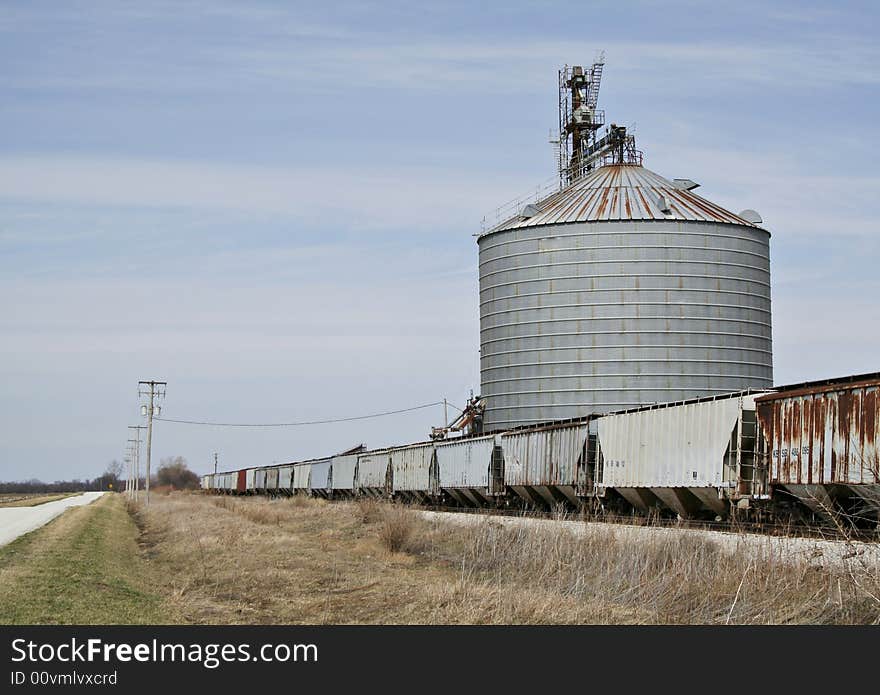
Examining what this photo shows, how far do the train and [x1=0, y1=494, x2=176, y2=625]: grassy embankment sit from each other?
33.6 ft

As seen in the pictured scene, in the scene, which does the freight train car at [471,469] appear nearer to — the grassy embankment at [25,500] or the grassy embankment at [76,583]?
the grassy embankment at [76,583]

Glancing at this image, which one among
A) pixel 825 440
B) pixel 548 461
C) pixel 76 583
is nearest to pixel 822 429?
pixel 825 440

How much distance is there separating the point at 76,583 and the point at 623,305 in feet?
113

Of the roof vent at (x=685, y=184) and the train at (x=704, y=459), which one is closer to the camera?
the train at (x=704, y=459)

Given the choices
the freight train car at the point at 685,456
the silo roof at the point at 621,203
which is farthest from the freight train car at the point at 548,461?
the silo roof at the point at 621,203

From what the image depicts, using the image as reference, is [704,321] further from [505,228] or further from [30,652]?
[30,652]

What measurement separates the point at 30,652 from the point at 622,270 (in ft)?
142

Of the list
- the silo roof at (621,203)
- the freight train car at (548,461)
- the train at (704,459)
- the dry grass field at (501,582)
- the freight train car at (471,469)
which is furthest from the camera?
the silo roof at (621,203)

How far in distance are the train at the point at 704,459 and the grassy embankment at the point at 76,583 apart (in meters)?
10.2

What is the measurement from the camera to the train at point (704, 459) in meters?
21.5

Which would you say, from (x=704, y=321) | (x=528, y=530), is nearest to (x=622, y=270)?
(x=704, y=321)

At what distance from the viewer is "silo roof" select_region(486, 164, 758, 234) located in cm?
5256

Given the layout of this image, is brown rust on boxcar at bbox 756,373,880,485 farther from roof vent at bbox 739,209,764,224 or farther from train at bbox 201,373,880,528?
roof vent at bbox 739,209,764,224

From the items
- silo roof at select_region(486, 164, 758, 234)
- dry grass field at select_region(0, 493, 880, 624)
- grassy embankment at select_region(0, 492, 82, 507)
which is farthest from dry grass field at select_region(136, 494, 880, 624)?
grassy embankment at select_region(0, 492, 82, 507)
